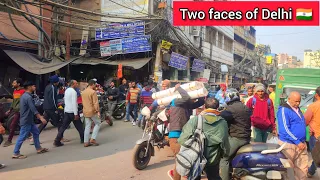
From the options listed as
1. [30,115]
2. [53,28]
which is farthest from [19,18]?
[30,115]

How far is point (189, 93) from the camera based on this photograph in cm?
418

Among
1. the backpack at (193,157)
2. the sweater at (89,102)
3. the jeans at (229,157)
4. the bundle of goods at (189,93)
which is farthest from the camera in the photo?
the sweater at (89,102)

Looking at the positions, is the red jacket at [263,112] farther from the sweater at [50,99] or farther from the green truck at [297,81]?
the sweater at [50,99]

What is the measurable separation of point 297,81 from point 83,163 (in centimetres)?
→ 668

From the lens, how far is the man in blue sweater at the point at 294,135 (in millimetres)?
3422

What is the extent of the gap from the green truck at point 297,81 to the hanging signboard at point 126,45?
7229mm

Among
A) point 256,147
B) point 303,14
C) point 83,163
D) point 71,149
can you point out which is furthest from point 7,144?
point 303,14

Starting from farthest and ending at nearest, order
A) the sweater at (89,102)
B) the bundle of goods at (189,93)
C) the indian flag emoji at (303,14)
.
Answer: the indian flag emoji at (303,14) < the sweater at (89,102) < the bundle of goods at (189,93)

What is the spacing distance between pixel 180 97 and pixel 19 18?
11.0 m

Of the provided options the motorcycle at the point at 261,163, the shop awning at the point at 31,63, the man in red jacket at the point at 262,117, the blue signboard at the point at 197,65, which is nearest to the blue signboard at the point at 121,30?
the shop awning at the point at 31,63

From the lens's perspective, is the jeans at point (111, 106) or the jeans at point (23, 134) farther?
the jeans at point (111, 106)

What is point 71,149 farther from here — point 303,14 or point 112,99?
point 303,14

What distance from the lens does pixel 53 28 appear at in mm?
14734

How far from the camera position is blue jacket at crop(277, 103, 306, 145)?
342 cm
